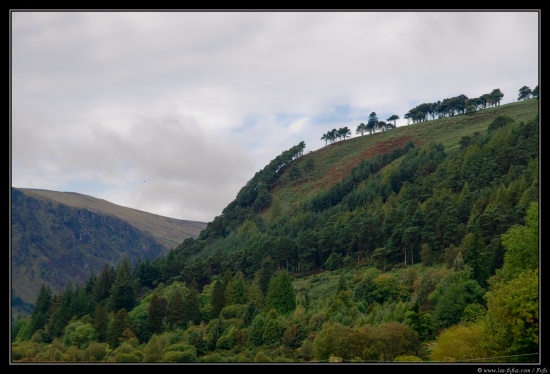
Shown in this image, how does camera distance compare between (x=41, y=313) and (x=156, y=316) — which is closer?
(x=156, y=316)

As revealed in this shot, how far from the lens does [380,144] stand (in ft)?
621

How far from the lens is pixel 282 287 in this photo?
90.9 meters

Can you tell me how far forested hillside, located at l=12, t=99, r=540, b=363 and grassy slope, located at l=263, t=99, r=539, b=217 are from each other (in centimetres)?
128

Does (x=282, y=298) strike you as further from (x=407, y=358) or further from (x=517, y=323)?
(x=517, y=323)

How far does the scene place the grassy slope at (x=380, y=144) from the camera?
173 meters

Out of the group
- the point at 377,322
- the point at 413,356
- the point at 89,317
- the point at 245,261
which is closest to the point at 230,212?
the point at 245,261

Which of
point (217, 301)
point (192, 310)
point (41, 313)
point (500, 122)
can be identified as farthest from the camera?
point (500, 122)

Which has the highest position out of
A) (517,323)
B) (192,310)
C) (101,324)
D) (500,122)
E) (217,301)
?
(500,122)

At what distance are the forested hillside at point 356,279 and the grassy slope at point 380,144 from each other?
1283mm

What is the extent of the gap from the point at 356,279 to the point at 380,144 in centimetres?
9841

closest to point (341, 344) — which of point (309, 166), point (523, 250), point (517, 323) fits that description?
point (523, 250)

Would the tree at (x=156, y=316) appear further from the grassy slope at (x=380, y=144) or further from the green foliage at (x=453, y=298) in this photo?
the grassy slope at (x=380, y=144)

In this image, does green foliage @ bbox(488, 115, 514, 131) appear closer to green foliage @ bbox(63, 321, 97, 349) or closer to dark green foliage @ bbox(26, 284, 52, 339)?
dark green foliage @ bbox(26, 284, 52, 339)
